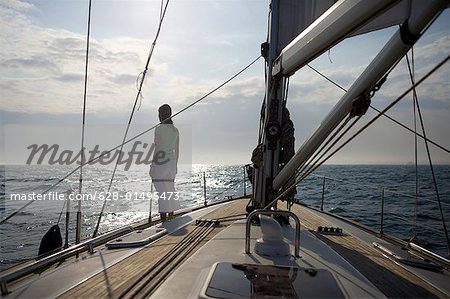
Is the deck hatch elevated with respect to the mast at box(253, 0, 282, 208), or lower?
lower

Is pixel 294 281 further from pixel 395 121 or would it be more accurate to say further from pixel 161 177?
pixel 161 177

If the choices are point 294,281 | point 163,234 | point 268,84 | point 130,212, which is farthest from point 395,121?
point 130,212

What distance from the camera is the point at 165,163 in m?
5.35

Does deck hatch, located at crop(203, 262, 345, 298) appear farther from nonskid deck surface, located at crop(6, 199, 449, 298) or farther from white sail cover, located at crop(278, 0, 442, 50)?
white sail cover, located at crop(278, 0, 442, 50)

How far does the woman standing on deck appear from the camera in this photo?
525cm

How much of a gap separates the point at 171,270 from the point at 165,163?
2.89m

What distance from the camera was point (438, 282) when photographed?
2621 millimetres

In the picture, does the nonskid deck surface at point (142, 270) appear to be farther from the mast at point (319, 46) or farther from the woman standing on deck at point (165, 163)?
the woman standing on deck at point (165, 163)

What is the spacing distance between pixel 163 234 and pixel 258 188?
4.38ft

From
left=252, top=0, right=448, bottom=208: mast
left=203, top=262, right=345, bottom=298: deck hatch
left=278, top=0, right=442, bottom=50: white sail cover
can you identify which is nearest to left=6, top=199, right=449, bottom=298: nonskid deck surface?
left=203, top=262, right=345, bottom=298: deck hatch

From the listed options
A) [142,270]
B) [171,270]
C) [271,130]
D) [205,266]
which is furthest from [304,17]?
[142,270]

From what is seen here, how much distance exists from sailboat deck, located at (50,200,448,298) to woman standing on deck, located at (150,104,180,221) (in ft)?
4.81

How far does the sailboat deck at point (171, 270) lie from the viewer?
227 centimetres

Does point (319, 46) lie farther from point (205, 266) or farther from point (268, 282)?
point (205, 266)
